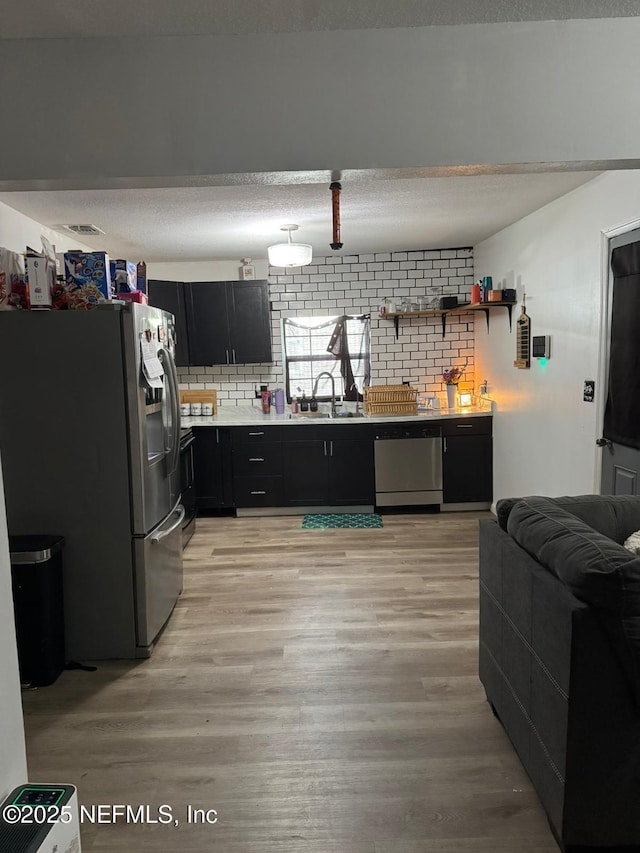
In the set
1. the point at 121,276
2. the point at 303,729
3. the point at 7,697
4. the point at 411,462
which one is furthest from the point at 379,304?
the point at 7,697

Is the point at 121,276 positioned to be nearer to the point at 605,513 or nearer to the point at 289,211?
the point at 289,211

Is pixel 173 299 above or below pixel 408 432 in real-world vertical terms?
above

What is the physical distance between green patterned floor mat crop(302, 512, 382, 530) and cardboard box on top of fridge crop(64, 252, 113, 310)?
2.94 metres

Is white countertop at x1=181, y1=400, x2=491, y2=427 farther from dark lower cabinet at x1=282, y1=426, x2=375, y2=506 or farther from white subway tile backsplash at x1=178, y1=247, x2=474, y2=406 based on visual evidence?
white subway tile backsplash at x1=178, y1=247, x2=474, y2=406

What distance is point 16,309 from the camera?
3.01 meters

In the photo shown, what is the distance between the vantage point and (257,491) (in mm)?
5695

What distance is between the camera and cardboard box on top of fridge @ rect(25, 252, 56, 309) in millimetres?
2939

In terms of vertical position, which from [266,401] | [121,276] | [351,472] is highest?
[121,276]

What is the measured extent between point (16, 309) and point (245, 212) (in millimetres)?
1650

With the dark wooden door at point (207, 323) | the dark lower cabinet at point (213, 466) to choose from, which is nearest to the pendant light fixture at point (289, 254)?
the dark wooden door at point (207, 323)

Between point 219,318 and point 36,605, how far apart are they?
3.61 metres

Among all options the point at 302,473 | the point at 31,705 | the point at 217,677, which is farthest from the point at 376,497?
the point at 31,705

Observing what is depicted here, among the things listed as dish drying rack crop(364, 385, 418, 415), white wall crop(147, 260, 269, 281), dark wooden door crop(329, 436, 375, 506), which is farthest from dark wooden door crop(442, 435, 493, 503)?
white wall crop(147, 260, 269, 281)

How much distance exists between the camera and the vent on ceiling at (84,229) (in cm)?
434
